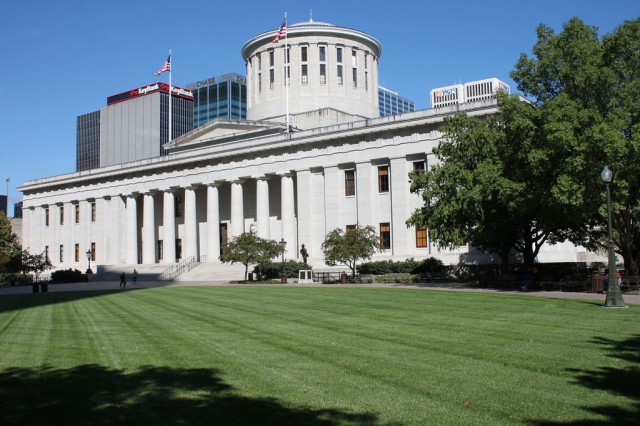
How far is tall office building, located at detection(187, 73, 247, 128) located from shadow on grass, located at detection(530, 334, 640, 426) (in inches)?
6845

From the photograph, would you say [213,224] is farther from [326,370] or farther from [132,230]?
[326,370]

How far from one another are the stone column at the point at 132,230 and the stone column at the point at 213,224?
1313cm

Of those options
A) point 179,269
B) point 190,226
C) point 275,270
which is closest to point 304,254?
point 275,270

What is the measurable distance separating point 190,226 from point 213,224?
3.77 metres

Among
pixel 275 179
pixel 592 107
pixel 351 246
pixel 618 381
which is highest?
pixel 275 179

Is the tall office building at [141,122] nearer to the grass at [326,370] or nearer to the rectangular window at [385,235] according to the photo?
the rectangular window at [385,235]

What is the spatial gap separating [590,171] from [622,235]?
5.68 meters

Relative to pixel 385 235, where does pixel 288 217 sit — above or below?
above

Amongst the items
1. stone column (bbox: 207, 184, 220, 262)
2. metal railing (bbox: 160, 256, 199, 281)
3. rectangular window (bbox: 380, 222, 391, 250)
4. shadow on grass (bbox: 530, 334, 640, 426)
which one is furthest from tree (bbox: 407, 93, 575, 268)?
stone column (bbox: 207, 184, 220, 262)

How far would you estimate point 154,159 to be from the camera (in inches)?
3007

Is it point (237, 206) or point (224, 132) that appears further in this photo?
point (224, 132)

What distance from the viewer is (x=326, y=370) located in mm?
10461

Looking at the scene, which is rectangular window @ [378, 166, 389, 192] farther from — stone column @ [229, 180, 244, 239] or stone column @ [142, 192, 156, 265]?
stone column @ [142, 192, 156, 265]

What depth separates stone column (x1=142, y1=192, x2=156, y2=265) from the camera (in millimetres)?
75562
